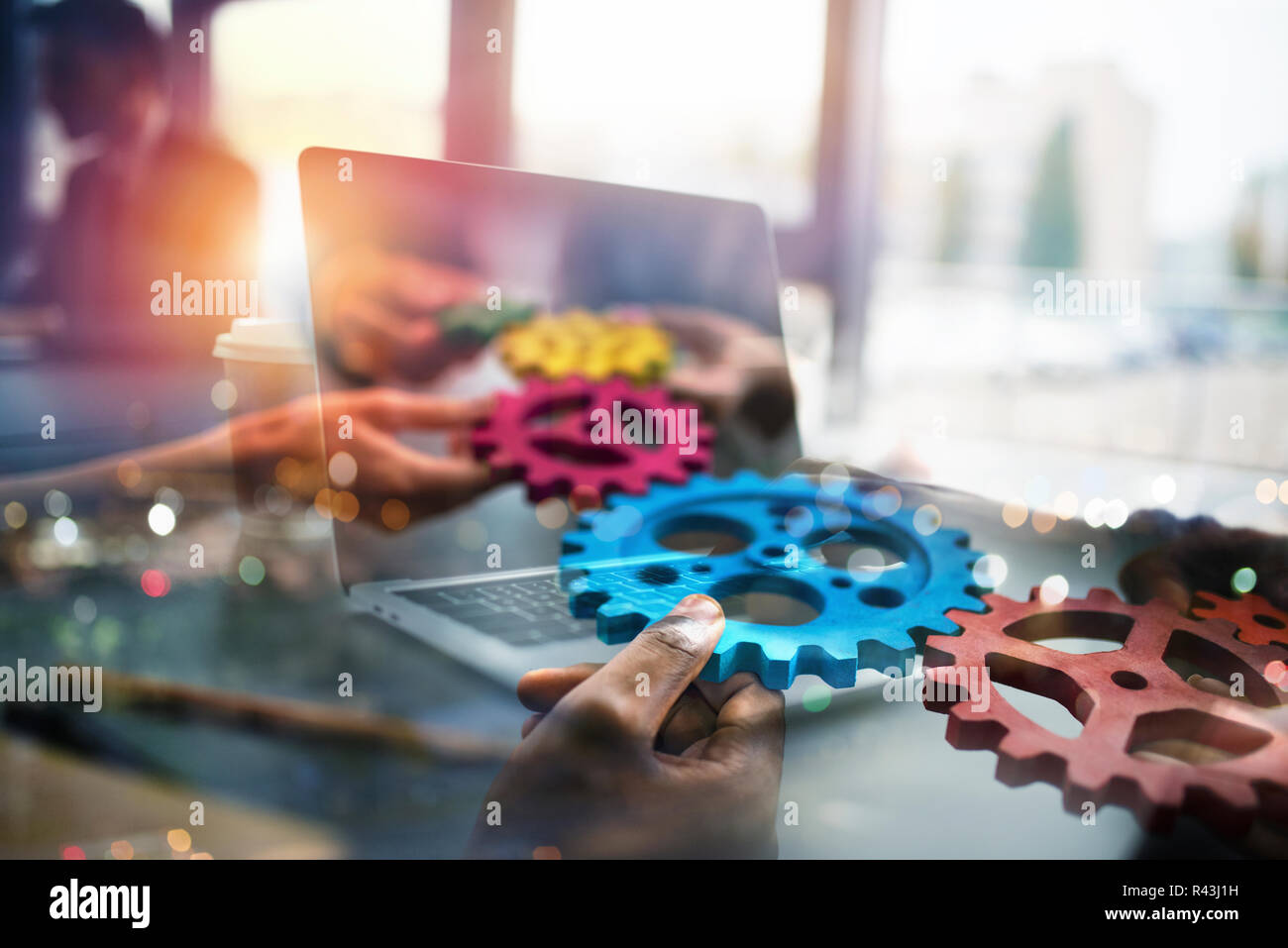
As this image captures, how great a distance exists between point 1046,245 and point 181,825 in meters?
2.55

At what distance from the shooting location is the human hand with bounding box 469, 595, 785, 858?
16.6 inches

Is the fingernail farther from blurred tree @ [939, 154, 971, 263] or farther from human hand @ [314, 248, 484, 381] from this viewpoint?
blurred tree @ [939, 154, 971, 263]

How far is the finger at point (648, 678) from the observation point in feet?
1.41

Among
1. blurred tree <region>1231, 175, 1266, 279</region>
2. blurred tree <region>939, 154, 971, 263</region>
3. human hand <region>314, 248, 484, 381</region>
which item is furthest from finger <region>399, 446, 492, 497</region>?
blurred tree <region>939, 154, 971, 263</region>

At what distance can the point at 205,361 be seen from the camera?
3.38ft

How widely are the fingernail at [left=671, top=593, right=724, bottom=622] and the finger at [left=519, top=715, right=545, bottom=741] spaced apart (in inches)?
3.8

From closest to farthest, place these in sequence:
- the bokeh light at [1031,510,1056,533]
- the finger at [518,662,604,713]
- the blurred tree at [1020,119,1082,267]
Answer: the finger at [518,662,604,713] < the bokeh light at [1031,510,1056,533] < the blurred tree at [1020,119,1082,267]

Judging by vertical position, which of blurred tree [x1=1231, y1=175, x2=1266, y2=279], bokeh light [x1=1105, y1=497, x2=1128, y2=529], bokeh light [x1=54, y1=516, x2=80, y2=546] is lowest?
bokeh light [x1=54, y1=516, x2=80, y2=546]

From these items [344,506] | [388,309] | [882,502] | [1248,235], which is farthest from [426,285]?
[1248,235]

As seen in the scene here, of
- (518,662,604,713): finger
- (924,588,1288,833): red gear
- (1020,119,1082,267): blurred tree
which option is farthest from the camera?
(1020,119,1082,267): blurred tree

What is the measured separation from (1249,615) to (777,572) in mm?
304

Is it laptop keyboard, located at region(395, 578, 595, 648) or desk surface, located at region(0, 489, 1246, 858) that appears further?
laptop keyboard, located at region(395, 578, 595, 648)

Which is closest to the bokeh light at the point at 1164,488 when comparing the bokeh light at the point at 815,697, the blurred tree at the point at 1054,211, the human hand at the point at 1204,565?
the human hand at the point at 1204,565

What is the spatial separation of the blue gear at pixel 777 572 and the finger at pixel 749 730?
0.01 metres
